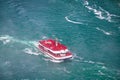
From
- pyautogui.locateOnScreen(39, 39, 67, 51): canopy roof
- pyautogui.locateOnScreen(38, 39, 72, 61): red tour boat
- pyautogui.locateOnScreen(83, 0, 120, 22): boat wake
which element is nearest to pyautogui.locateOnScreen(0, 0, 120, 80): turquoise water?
pyautogui.locateOnScreen(83, 0, 120, 22): boat wake

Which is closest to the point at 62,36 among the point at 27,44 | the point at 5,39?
the point at 27,44

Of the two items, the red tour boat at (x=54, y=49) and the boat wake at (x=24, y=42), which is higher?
the red tour boat at (x=54, y=49)

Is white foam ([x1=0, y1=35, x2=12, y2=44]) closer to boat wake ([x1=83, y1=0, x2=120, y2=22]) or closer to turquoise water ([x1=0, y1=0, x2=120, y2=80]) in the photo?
turquoise water ([x1=0, y1=0, x2=120, y2=80])

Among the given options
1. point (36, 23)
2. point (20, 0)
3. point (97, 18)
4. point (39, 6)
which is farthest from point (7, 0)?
point (97, 18)

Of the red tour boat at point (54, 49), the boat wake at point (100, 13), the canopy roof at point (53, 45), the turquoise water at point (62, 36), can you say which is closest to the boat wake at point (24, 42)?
the turquoise water at point (62, 36)

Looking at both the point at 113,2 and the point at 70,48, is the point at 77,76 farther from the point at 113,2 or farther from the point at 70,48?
the point at 113,2

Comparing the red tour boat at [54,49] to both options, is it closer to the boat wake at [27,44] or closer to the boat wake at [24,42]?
the boat wake at [27,44]
